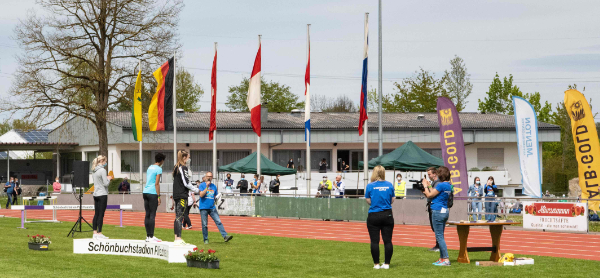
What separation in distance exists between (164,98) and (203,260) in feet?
61.7

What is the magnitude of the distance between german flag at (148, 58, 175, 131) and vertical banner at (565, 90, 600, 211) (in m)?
15.3

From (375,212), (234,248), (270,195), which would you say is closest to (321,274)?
(375,212)

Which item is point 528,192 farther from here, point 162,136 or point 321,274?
point 162,136

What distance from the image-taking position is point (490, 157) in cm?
5309

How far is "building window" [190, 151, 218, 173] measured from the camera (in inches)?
1988

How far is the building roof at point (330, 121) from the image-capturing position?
50.8 meters

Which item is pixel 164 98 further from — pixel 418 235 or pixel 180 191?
pixel 180 191

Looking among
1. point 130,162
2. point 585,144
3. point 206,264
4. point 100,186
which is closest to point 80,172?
point 100,186

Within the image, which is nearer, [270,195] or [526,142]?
[526,142]

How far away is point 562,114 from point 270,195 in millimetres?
49181

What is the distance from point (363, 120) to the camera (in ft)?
76.6

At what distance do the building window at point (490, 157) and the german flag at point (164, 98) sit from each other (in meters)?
30.6

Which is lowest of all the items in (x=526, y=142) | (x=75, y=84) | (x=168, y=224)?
(x=168, y=224)

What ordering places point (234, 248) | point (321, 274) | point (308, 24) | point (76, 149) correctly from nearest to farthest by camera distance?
point (321, 274) < point (234, 248) < point (308, 24) < point (76, 149)
